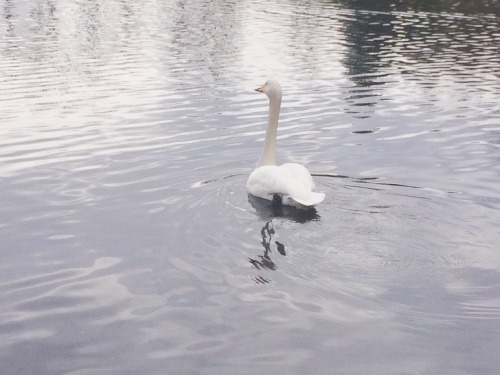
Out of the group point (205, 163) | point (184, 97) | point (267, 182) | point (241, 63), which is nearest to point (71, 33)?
point (241, 63)

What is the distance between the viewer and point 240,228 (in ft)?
35.4

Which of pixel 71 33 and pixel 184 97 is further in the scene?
pixel 71 33

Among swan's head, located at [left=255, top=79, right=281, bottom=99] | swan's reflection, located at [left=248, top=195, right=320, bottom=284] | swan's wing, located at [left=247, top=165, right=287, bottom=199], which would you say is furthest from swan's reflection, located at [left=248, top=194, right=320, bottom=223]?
swan's head, located at [left=255, top=79, right=281, bottom=99]

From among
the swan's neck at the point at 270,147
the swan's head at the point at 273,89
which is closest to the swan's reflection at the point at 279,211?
the swan's neck at the point at 270,147

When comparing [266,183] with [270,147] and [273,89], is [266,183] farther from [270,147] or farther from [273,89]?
[273,89]

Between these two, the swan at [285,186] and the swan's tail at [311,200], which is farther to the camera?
the swan at [285,186]

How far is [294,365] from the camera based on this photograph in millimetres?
7254

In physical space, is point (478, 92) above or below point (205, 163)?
below

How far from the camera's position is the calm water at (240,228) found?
25.1 feet

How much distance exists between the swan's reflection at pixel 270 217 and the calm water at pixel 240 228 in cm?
5

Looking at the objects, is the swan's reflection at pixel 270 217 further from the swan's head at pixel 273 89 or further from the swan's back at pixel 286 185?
the swan's head at pixel 273 89

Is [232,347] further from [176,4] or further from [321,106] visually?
[176,4]

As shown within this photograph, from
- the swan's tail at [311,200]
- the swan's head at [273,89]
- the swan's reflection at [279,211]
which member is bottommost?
the swan's reflection at [279,211]

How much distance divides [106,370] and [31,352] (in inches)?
34.1
